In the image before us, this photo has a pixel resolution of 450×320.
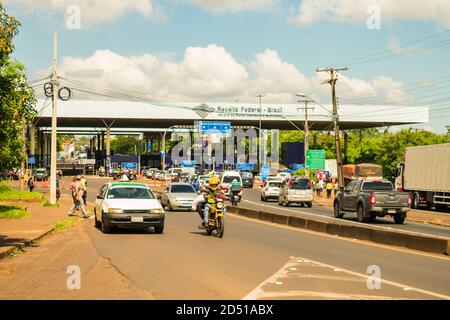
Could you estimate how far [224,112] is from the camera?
97.5 meters

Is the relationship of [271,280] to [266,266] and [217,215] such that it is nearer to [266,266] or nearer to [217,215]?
[266,266]

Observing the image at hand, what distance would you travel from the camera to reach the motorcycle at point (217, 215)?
20.1m

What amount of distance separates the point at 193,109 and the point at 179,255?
260ft

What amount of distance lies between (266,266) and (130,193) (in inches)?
388

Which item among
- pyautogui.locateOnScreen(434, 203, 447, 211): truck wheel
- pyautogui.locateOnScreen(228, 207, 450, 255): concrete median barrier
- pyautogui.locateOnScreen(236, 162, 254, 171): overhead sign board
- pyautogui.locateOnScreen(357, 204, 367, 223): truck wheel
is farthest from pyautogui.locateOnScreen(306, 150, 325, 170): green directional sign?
pyautogui.locateOnScreen(228, 207, 450, 255): concrete median barrier

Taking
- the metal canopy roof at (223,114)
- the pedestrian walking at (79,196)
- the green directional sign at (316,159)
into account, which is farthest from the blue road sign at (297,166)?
the pedestrian walking at (79,196)

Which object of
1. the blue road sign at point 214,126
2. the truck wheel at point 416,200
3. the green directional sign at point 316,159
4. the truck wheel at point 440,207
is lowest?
the truck wheel at point 440,207

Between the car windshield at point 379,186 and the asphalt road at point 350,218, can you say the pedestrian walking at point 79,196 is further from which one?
the car windshield at point 379,186

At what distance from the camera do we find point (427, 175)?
4422 cm

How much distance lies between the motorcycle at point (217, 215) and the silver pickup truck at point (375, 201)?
421 inches

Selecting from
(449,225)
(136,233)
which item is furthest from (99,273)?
(449,225)

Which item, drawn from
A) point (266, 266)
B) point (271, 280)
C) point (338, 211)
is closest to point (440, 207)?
point (338, 211)

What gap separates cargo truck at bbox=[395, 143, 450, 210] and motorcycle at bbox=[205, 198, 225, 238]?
25.2m
